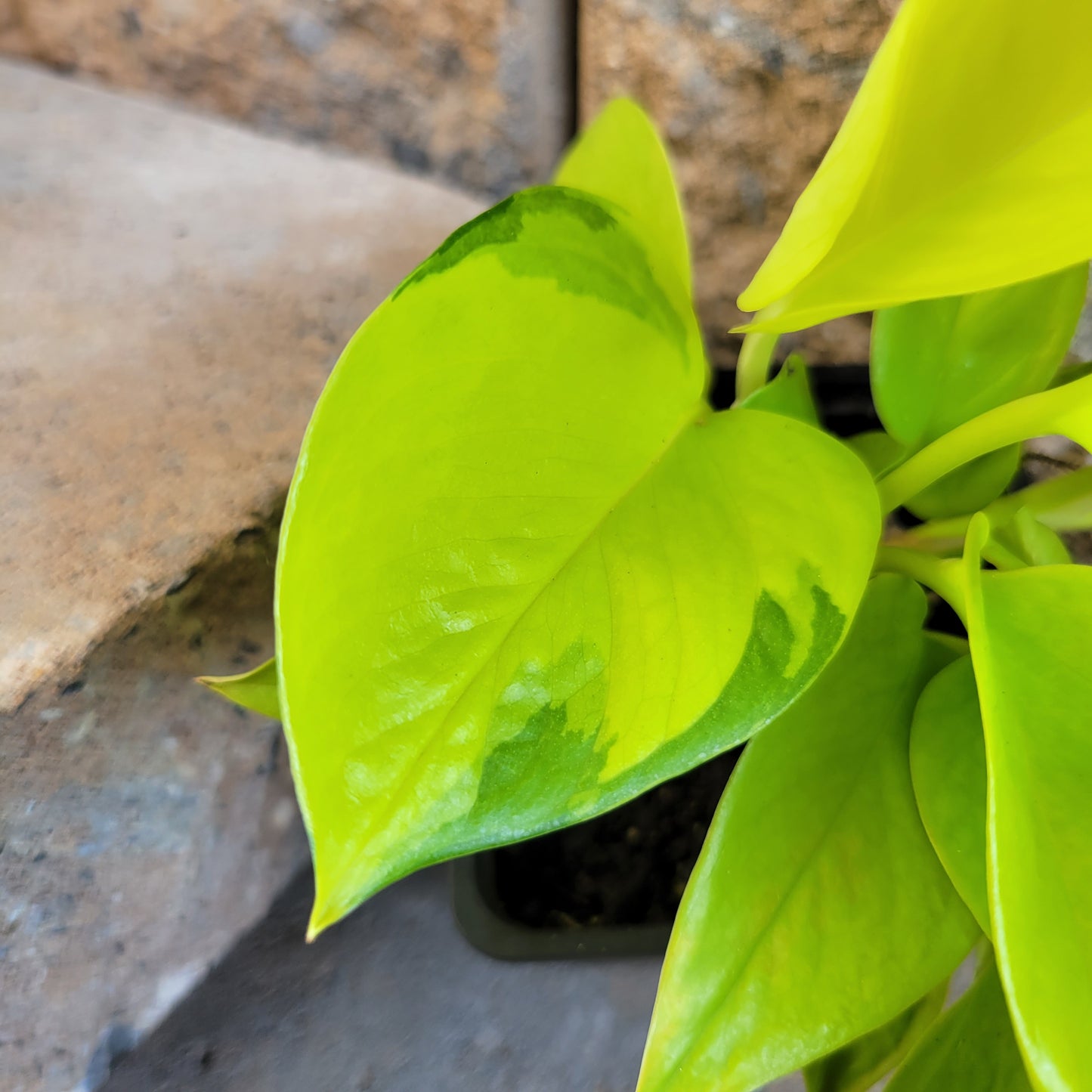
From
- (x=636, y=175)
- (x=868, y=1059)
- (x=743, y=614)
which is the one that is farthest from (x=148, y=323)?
(x=868, y=1059)

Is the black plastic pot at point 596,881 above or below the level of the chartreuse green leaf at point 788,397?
below

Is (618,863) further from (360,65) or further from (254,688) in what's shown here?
(360,65)

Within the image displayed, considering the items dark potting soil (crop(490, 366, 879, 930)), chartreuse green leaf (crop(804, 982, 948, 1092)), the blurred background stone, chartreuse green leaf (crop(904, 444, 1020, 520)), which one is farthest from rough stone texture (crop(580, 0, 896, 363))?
chartreuse green leaf (crop(804, 982, 948, 1092))

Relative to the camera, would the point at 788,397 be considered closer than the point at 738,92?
Yes

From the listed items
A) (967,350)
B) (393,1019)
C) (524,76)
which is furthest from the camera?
(524,76)

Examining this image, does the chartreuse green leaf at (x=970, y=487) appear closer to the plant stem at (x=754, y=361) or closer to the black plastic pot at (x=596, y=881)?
the plant stem at (x=754, y=361)

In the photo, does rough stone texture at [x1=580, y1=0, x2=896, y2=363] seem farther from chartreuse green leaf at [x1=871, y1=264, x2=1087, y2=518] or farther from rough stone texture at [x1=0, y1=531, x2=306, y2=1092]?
rough stone texture at [x1=0, y1=531, x2=306, y2=1092]

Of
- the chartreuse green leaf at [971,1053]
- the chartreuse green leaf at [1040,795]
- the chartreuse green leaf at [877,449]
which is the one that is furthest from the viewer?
the chartreuse green leaf at [877,449]

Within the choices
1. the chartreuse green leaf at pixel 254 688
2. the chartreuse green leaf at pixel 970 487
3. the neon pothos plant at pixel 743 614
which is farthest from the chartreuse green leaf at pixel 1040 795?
the chartreuse green leaf at pixel 254 688
